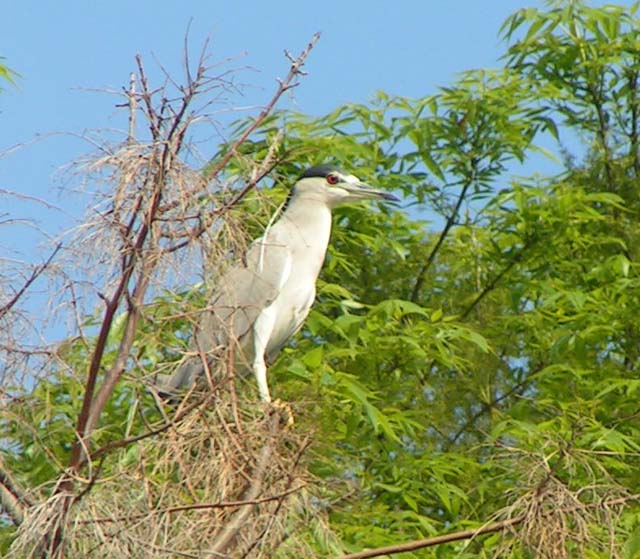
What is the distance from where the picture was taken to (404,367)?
305 inches

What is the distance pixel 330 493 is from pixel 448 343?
130 inches

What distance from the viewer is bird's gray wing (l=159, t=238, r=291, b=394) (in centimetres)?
402

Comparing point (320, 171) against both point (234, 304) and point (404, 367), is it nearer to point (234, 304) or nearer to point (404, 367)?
point (404, 367)

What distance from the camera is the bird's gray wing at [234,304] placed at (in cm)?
402

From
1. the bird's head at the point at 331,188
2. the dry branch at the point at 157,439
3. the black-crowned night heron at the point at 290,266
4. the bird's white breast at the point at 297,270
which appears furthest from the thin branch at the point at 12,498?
the bird's head at the point at 331,188

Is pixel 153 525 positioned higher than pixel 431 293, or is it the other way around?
pixel 153 525

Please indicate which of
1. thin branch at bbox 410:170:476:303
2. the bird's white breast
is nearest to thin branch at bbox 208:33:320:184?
the bird's white breast

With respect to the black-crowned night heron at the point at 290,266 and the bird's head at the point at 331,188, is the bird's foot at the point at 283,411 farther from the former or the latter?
the bird's head at the point at 331,188

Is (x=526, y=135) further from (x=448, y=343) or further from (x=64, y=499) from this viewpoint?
(x=64, y=499)

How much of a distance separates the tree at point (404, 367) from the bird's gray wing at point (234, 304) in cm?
7

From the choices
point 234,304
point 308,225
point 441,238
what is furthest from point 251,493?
point 441,238

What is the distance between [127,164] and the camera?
3.97 metres

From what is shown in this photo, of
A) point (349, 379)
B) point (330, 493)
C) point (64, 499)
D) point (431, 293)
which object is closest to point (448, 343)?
point (349, 379)

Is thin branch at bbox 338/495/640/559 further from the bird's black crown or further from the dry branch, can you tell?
the bird's black crown
